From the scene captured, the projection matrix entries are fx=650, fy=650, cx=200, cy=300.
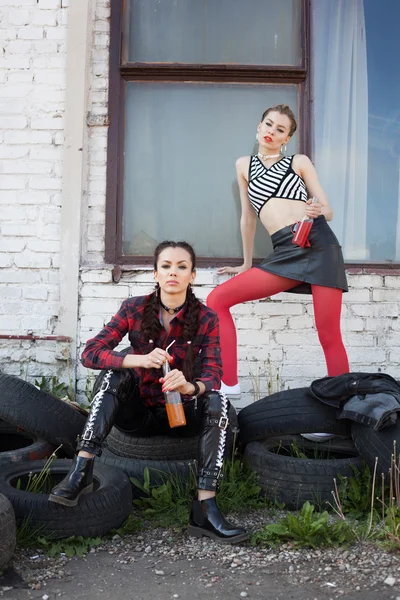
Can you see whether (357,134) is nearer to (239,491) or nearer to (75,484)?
(239,491)

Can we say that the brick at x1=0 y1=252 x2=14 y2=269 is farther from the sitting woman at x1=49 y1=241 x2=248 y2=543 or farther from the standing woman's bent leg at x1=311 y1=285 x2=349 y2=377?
the standing woman's bent leg at x1=311 y1=285 x2=349 y2=377

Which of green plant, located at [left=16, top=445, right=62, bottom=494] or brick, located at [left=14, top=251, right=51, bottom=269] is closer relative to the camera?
green plant, located at [left=16, top=445, right=62, bottom=494]

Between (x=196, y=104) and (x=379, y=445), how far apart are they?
9.21 ft

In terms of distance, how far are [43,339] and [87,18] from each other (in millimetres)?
2272

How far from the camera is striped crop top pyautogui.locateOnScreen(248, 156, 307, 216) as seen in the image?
4027mm

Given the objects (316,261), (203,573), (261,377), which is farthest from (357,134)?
(203,573)

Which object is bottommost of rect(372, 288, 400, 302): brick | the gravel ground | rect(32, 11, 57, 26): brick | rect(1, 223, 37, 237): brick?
the gravel ground

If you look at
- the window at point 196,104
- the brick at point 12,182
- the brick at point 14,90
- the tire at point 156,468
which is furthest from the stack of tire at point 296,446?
the brick at point 14,90

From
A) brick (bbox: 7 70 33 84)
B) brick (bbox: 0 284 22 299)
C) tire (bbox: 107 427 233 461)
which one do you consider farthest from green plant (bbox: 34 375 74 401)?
brick (bbox: 7 70 33 84)

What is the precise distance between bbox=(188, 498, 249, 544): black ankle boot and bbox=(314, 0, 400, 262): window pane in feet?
8.05

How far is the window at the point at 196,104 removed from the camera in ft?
15.3

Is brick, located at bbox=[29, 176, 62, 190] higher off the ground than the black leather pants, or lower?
higher

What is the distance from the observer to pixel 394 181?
4.68m

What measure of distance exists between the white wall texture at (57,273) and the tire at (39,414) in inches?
40.4
